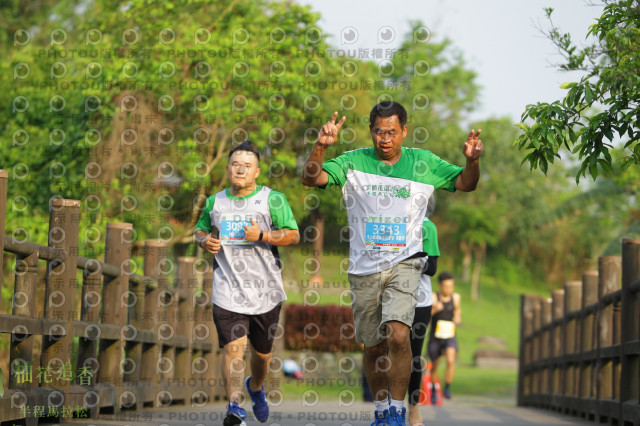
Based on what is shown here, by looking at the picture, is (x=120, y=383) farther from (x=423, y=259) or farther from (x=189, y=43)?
(x=189, y=43)

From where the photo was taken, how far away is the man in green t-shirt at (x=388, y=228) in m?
6.27

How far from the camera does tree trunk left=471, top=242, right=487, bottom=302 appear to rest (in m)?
57.0

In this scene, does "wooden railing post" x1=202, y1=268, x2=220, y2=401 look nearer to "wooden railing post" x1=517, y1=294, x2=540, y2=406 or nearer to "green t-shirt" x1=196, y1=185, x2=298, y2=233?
"green t-shirt" x1=196, y1=185, x2=298, y2=233

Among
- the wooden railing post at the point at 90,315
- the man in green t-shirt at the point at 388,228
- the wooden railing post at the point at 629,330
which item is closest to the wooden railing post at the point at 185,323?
the wooden railing post at the point at 90,315

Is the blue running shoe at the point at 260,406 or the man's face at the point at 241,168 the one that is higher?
the man's face at the point at 241,168

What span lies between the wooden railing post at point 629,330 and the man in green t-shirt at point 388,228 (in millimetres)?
2868

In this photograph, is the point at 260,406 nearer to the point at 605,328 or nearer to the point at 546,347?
the point at 605,328

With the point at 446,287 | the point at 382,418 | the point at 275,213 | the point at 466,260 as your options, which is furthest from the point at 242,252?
the point at 466,260

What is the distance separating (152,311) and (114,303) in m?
1.28

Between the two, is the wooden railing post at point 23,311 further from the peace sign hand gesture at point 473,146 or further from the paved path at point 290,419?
the peace sign hand gesture at point 473,146

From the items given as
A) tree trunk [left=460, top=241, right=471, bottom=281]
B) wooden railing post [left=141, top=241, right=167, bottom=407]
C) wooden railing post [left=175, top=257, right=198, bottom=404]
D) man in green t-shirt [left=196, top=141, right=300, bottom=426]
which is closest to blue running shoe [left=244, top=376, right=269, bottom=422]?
man in green t-shirt [left=196, top=141, right=300, bottom=426]

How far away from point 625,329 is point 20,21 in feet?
88.5

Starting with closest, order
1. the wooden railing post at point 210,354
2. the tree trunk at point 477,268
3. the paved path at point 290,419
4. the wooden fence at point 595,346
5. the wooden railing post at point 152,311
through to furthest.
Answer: the paved path at point 290,419
the wooden fence at point 595,346
the wooden railing post at point 152,311
the wooden railing post at point 210,354
the tree trunk at point 477,268

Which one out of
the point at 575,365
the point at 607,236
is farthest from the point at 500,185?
the point at 575,365
